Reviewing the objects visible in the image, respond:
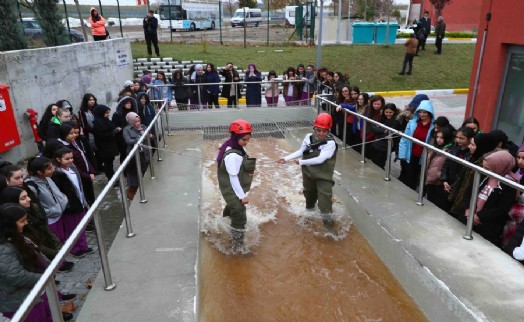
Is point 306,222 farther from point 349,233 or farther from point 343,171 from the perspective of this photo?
point 343,171

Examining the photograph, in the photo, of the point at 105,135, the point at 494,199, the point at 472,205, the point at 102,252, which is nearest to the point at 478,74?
the point at 494,199

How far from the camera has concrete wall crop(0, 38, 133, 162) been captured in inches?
337

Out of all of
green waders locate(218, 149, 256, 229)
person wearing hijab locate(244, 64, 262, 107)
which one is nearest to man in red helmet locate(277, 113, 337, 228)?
green waders locate(218, 149, 256, 229)

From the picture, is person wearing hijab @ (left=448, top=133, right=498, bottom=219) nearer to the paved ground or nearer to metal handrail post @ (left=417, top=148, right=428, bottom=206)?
metal handrail post @ (left=417, top=148, right=428, bottom=206)

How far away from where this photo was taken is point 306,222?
555cm

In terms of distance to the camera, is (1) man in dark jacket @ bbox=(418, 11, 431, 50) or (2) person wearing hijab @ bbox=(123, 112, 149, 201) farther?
(1) man in dark jacket @ bbox=(418, 11, 431, 50)

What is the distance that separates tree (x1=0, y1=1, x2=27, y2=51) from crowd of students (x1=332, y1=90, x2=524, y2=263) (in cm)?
761

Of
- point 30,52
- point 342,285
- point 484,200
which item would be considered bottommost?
point 342,285

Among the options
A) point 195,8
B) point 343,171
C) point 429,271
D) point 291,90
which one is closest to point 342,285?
point 429,271

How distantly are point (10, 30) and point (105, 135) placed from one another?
475 centimetres

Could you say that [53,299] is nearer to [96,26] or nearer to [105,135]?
[105,135]

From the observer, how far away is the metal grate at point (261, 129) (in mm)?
9602

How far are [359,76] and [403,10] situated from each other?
43.0 m

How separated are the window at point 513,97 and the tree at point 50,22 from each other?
1161 cm
